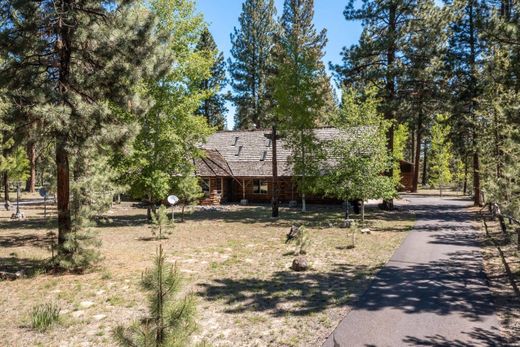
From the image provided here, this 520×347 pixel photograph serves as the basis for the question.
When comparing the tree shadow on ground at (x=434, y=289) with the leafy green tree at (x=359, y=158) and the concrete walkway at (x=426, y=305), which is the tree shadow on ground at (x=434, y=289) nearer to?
the concrete walkway at (x=426, y=305)

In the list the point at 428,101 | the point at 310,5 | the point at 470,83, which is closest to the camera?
the point at 470,83

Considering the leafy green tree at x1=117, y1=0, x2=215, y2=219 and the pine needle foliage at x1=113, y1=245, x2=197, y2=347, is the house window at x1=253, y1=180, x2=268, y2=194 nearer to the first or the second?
the leafy green tree at x1=117, y1=0, x2=215, y2=219

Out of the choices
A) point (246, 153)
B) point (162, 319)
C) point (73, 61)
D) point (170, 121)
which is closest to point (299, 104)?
point (170, 121)

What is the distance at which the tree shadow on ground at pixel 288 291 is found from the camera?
8.79 metres

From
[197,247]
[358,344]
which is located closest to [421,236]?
[197,247]

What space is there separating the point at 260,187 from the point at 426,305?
27.6 meters

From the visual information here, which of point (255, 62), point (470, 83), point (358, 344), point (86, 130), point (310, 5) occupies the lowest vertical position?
point (358, 344)

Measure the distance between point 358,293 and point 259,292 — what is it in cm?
257

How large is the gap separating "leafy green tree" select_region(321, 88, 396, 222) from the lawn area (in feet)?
6.93

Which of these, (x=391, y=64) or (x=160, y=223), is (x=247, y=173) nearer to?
(x=391, y=64)

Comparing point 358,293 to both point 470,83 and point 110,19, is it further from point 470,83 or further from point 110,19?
point 470,83

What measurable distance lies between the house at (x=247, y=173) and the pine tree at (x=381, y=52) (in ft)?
24.6

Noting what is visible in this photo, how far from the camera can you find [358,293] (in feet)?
31.8

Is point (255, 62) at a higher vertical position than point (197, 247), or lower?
higher
